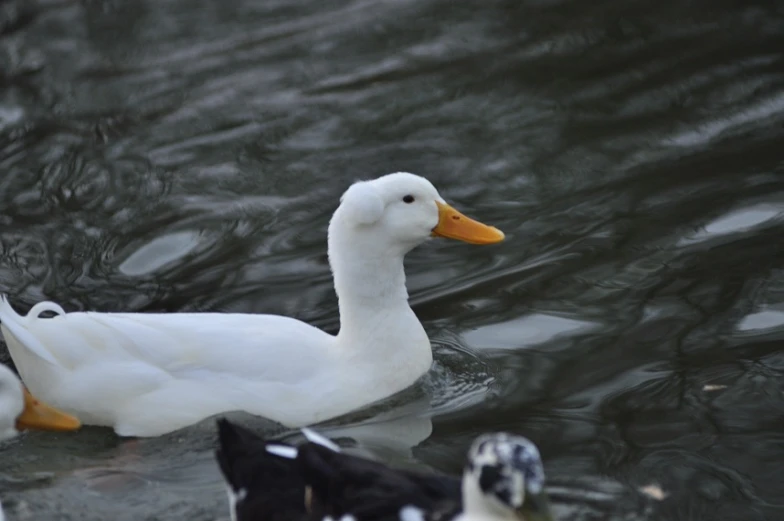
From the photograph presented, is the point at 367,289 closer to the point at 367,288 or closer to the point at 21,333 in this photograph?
the point at 367,288

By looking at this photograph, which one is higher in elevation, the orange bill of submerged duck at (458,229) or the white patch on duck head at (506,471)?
the orange bill of submerged duck at (458,229)

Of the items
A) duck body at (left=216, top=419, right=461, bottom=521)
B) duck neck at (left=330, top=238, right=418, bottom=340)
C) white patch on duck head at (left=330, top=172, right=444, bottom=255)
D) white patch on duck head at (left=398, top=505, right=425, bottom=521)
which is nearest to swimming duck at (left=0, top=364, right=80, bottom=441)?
duck body at (left=216, top=419, right=461, bottom=521)

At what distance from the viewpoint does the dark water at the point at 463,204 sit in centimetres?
599

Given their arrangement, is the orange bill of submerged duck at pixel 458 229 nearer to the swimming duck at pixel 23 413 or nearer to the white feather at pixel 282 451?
the white feather at pixel 282 451

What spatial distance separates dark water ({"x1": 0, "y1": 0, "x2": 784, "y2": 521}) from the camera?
236 inches

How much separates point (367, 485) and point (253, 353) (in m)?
1.64

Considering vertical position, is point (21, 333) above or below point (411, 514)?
above

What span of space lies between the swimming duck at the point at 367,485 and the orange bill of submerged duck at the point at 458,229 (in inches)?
72.8

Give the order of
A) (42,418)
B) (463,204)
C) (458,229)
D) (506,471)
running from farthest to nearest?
(463,204)
(458,229)
(42,418)
(506,471)

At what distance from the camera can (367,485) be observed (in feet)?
15.5

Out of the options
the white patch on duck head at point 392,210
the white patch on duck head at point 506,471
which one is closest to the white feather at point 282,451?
the white patch on duck head at point 506,471

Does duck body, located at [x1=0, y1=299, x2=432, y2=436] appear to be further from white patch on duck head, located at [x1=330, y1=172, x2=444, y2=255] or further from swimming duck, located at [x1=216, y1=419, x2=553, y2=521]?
swimming duck, located at [x1=216, y1=419, x2=553, y2=521]

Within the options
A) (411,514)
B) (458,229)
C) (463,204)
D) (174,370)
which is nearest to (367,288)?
(458,229)

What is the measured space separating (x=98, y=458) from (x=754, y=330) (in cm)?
330
